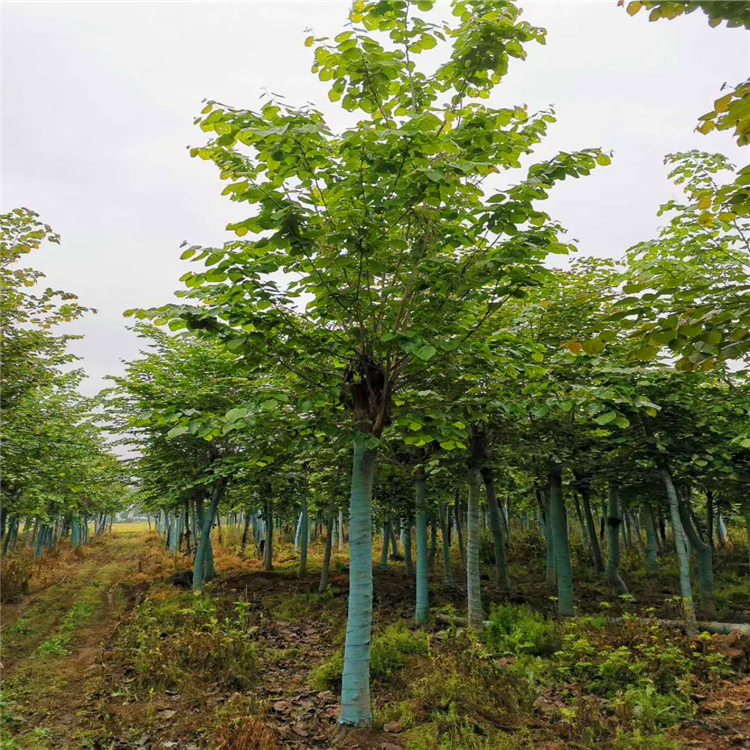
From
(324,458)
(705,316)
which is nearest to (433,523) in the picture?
(324,458)

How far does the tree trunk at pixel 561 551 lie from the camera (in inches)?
428

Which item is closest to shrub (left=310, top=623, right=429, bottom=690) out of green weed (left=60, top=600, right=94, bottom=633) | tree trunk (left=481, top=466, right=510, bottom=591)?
tree trunk (left=481, top=466, right=510, bottom=591)

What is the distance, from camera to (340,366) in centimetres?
584

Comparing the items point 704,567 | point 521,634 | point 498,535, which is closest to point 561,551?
point 498,535

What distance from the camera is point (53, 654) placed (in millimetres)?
10094

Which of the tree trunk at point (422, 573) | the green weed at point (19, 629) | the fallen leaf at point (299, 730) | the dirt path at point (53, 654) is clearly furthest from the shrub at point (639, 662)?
the green weed at point (19, 629)

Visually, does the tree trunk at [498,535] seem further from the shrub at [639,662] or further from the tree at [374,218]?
the tree at [374,218]

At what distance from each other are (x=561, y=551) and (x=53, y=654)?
10956mm

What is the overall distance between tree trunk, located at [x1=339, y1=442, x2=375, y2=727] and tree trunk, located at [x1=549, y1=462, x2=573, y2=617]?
637cm

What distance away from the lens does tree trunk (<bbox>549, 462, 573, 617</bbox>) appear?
10859mm

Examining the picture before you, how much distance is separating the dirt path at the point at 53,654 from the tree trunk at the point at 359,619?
3354 mm

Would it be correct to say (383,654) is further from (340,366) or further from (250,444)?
(340,366)

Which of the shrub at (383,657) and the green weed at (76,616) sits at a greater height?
the shrub at (383,657)

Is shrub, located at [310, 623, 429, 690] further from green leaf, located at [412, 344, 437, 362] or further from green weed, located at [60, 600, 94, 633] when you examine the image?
green weed, located at [60, 600, 94, 633]
